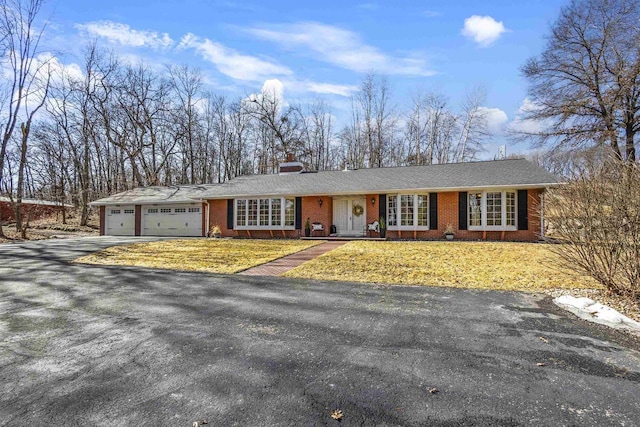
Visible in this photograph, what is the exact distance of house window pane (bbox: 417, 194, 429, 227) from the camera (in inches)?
614

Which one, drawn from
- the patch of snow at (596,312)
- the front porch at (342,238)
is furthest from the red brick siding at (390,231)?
the patch of snow at (596,312)

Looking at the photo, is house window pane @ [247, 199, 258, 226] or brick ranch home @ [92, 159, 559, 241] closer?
brick ranch home @ [92, 159, 559, 241]

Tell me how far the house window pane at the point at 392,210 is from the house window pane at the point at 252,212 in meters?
7.08

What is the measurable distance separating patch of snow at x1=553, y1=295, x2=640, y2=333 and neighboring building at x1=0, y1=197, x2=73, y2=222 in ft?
117

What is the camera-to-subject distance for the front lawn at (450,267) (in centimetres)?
712

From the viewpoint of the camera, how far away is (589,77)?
59.6ft

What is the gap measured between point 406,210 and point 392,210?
0.66 metres

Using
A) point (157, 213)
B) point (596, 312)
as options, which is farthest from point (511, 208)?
point (157, 213)

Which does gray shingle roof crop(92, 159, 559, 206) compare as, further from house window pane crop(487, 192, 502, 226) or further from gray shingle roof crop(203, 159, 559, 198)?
house window pane crop(487, 192, 502, 226)

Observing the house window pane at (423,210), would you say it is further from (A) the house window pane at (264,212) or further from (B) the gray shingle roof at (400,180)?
(A) the house window pane at (264,212)

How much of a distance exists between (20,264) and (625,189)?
1442 centimetres

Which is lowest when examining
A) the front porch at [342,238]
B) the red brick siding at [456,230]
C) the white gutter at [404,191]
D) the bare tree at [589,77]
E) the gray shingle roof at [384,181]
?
the front porch at [342,238]

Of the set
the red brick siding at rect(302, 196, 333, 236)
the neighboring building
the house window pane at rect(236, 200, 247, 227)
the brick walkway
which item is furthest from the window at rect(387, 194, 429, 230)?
the neighboring building

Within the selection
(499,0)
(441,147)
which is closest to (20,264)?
(499,0)
